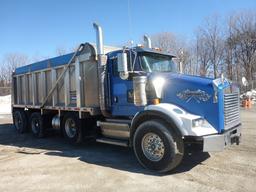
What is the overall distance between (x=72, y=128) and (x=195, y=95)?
16.9 ft

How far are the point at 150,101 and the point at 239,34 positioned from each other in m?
48.3

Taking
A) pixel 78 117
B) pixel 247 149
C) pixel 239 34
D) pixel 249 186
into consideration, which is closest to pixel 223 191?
pixel 249 186

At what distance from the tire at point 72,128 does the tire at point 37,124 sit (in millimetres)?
1580

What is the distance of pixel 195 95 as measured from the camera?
6.57m

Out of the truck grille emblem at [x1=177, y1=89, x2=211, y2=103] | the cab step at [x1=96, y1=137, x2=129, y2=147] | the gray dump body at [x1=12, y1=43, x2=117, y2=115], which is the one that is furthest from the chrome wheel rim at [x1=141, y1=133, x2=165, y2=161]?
the gray dump body at [x1=12, y1=43, x2=117, y2=115]

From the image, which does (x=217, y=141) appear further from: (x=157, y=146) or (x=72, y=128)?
(x=72, y=128)

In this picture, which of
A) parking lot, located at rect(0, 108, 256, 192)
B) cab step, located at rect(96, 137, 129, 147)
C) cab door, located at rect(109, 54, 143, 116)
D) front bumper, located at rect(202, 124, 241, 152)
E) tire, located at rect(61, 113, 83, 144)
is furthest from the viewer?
tire, located at rect(61, 113, 83, 144)

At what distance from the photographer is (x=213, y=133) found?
6340mm

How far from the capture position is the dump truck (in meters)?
6.37

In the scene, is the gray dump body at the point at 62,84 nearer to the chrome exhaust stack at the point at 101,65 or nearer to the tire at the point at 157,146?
the chrome exhaust stack at the point at 101,65

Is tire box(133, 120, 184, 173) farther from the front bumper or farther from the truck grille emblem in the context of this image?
the truck grille emblem

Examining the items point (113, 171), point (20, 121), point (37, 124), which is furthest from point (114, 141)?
point (20, 121)

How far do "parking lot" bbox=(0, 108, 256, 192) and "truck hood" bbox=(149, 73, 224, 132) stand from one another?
107 centimetres

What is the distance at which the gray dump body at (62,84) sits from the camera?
913 cm
